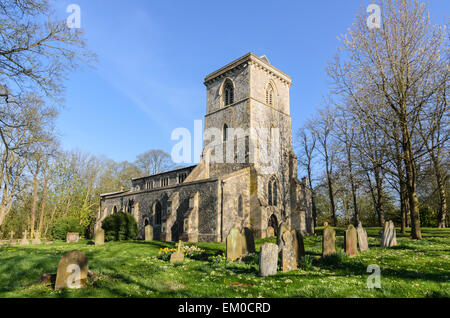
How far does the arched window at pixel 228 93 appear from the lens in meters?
28.0

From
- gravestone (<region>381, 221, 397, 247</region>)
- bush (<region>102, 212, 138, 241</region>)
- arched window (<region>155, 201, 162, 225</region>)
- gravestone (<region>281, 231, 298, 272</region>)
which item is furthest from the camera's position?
arched window (<region>155, 201, 162, 225</region>)

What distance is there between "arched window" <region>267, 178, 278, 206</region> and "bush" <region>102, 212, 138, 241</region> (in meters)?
11.8

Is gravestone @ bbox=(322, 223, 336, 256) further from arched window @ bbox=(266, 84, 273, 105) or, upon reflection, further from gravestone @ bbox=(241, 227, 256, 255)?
arched window @ bbox=(266, 84, 273, 105)

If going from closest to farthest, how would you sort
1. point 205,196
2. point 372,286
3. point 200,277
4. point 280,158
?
1. point 372,286
2. point 200,277
3. point 205,196
4. point 280,158

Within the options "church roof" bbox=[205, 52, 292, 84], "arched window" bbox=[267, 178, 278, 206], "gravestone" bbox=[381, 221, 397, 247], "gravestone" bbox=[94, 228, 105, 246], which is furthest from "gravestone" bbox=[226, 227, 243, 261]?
"church roof" bbox=[205, 52, 292, 84]

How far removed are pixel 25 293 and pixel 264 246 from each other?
5.64m

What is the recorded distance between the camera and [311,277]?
22.9 feet

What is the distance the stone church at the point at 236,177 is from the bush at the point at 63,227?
236 cm

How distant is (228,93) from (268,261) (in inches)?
907

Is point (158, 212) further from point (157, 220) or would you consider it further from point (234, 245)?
point (234, 245)

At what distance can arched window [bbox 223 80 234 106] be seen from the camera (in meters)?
28.0
